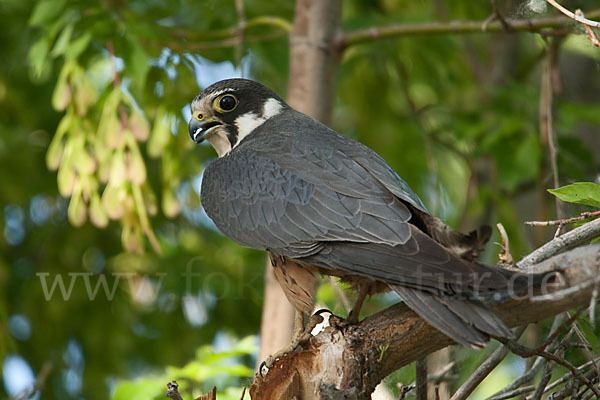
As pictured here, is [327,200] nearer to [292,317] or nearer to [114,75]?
[292,317]

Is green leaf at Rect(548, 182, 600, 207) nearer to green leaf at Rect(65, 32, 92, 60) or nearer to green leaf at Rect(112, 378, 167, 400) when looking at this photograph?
green leaf at Rect(112, 378, 167, 400)

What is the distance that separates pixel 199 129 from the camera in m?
3.84

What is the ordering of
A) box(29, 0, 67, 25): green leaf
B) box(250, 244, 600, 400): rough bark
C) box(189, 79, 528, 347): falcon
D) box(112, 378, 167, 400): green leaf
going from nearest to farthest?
box(250, 244, 600, 400): rough bark, box(189, 79, 528, 347): falcon, box(112, 378, 167, 400): green leaf, box(29, 0, 67, 25): green leaf

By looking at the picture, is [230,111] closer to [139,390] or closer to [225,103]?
[225,103]

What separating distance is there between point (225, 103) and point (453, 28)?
142cm

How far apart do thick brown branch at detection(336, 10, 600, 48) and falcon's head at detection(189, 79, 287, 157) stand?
2.42 ft

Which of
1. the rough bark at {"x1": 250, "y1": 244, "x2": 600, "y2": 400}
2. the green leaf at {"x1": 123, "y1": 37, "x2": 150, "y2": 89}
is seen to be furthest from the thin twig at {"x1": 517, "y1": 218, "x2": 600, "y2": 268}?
the green leaf at {"x1": 123, "y1": 37, "x2": 150, "y2": 89}

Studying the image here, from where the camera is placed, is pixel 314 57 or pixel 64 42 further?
pixel 314 57

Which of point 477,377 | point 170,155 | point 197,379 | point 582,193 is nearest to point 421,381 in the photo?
point 477,377

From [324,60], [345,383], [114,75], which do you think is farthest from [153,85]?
[345,383]

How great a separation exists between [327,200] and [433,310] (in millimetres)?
802

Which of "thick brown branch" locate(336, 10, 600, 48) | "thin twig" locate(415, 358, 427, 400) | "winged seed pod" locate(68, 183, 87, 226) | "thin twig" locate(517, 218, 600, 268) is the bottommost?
"thin twig" locate(415, 358, 427, 400)

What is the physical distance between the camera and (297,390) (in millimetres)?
2795

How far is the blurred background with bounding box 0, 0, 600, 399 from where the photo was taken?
13.6 feet
